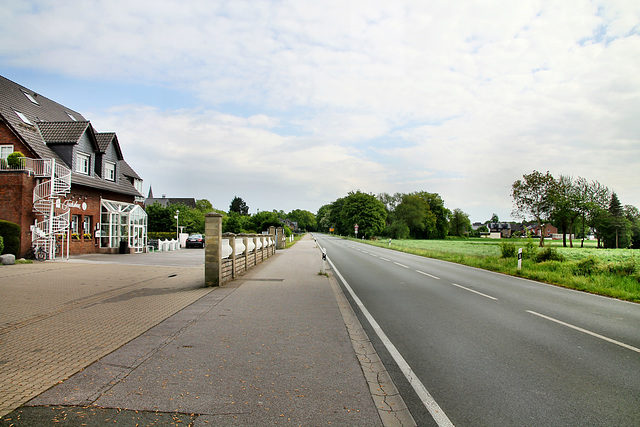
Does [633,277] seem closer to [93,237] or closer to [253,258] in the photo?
[253,258]

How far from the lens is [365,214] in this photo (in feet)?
308

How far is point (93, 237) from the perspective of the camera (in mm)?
26109

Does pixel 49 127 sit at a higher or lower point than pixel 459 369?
higher

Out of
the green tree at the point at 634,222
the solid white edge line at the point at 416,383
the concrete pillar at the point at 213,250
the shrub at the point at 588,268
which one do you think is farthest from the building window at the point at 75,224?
the green tree at the point at 634,222

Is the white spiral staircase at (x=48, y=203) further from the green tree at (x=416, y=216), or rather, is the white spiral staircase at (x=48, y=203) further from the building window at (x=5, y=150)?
the green tree at (x=416, y=216)

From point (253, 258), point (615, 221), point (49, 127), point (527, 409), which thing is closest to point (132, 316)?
point (527, 409)

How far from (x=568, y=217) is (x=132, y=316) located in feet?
207

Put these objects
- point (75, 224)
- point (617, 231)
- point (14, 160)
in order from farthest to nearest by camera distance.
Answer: point (617, 231)
point (75, 224)
point (14, 160)

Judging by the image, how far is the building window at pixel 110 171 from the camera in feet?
94.3

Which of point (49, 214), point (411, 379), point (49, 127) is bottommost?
point (411, 379)

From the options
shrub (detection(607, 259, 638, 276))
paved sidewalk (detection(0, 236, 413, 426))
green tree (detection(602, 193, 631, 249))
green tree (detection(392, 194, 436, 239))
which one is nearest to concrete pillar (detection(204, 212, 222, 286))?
paved sidewalk (detection(0, 236, 413, 426))

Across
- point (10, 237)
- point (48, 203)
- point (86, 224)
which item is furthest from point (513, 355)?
point (86, 224)

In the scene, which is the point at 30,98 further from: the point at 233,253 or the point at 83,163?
the point at 233,253

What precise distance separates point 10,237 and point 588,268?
25.2 m
